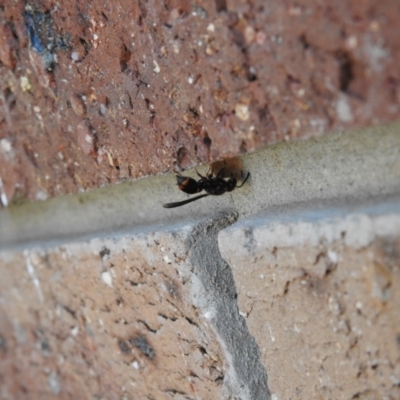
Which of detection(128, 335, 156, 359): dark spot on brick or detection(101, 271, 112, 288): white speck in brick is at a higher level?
detection(101, 271, 112, 288): white speck in brick

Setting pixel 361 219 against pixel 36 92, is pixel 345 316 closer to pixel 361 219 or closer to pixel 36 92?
pixel 361 219

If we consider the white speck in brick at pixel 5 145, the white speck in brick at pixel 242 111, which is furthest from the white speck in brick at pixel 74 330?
the white speck in brick at pixel 242 111

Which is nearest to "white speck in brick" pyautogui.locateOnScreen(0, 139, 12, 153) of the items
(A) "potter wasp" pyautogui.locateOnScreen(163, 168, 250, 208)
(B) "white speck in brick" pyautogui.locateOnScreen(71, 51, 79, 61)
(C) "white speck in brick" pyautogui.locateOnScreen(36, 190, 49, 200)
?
(C) "white speck in brick" pyautogui.locateOnScreen(36, 190, 49, 200)

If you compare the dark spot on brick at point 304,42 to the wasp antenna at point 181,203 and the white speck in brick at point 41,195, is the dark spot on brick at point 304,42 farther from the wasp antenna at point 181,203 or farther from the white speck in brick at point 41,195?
the white speck in brick at point 41,195

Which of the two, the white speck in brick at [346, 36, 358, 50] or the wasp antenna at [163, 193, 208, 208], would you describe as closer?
the white speck in brick at [346, 36, 358, 50]

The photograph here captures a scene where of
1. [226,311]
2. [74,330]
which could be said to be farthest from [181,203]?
[74,330]

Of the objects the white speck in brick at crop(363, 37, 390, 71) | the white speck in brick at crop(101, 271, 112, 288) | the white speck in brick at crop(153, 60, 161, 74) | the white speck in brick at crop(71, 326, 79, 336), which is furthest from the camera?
the white speck in brick at crop(71, 326, 79, 336)

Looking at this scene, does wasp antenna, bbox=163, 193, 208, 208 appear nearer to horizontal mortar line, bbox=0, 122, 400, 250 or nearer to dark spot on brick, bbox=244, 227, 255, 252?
horizontal mortar line, bbox=0, 122, 400, 250
